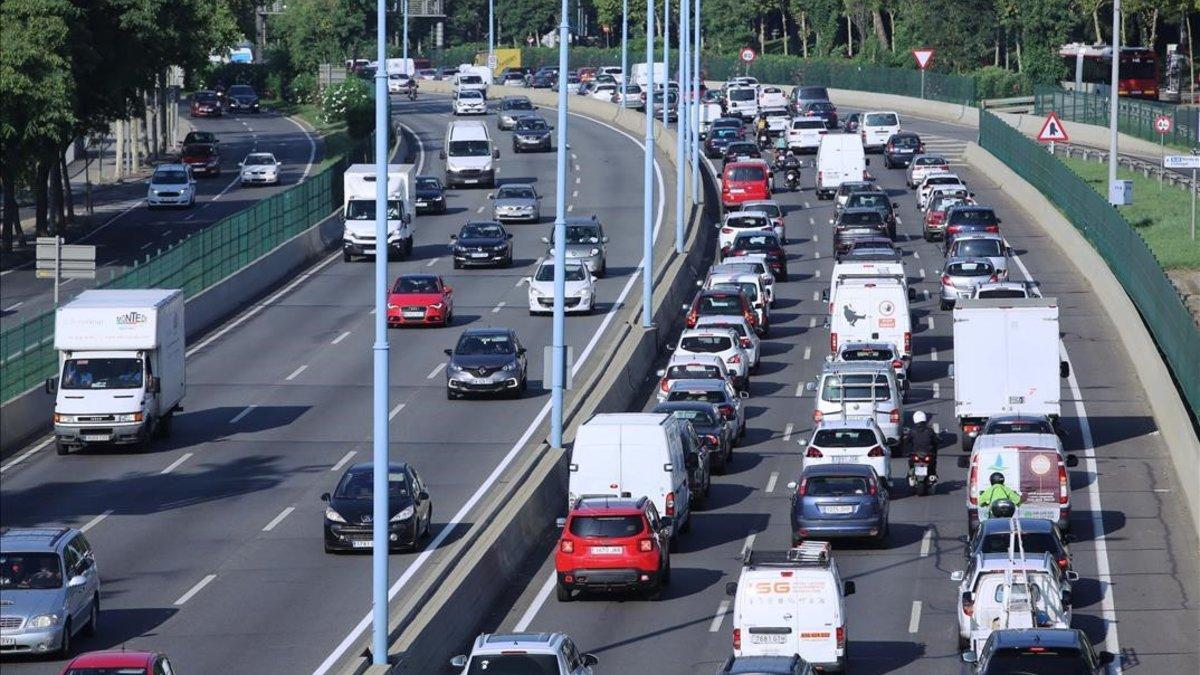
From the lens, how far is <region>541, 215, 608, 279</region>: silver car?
65.0 meters

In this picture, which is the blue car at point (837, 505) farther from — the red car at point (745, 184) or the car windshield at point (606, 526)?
the red car at point (745, 184)

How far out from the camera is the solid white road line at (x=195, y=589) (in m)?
32.1

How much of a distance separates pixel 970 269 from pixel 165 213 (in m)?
45.9

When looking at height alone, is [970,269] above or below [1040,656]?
above

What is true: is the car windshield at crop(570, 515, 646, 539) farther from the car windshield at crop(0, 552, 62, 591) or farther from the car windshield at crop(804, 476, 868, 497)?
the car windshield at crop(0, 552, 62, 591)

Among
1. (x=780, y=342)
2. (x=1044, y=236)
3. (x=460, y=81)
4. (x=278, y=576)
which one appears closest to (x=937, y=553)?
(x=278, y=576)

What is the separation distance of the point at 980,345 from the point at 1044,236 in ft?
103

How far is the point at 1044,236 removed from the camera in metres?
73.5

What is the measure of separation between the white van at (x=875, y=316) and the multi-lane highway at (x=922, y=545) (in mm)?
1562

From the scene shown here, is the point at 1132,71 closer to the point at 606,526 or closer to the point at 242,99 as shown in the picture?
the point at 242,99

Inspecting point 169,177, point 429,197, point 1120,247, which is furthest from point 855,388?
point 169,177

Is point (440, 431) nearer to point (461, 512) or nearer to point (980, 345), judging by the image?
point (461, 512)

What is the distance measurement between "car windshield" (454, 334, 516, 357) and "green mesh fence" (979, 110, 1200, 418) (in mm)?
15081

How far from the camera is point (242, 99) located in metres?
156
